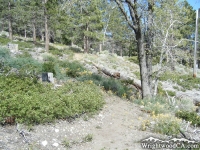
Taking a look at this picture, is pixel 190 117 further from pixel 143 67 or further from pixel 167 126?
pixel 143 67

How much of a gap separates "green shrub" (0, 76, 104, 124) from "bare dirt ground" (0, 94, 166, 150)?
0.19 metres

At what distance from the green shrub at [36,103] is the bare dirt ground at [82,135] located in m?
0.19

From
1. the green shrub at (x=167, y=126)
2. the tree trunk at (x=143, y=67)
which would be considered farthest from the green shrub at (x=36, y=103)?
the tree trunk at (x=143, y=67)

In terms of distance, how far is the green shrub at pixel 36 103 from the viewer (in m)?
4.32

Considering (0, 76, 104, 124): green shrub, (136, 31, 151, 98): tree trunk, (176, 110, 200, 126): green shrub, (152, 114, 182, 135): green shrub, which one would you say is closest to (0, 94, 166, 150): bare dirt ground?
(0, 76, 104, 124): green shrub

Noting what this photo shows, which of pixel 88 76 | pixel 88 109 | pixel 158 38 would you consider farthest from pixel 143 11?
pixel 88 109

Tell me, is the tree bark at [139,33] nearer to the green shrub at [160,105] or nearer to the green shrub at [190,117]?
the green shrub at [160,105]

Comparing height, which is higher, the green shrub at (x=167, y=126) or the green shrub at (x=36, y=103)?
the green shrub at (x=36, y=103)

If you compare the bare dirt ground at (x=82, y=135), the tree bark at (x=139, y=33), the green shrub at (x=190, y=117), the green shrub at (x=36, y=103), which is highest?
the tree bark at (x=139, y=33)

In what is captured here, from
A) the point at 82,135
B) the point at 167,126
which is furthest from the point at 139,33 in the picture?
the point at 82,135

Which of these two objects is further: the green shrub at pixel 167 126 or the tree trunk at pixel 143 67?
the tree trunk at pixel 143 67

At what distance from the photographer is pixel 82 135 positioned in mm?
4609

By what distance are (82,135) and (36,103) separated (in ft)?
3.86

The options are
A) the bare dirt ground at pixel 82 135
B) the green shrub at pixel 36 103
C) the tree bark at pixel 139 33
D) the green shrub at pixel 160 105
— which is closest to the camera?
the bare dirt ground at pixel 82 135
